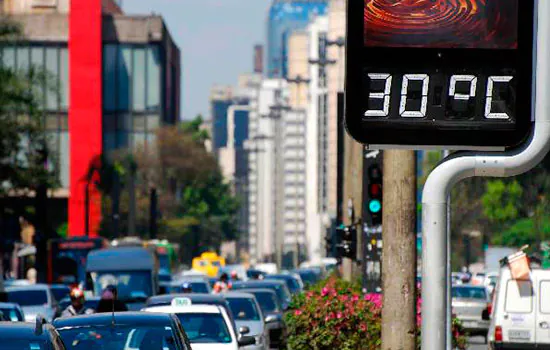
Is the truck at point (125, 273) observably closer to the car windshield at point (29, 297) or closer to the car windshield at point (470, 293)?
the car windshield at point (29, 297)

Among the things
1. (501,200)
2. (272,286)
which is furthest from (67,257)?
(501,200)

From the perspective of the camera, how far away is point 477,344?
38.2m

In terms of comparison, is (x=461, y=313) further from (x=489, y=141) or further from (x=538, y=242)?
(x=538, y=242)

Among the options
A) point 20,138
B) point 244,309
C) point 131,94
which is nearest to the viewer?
point 244,309

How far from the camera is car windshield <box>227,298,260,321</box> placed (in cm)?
2717

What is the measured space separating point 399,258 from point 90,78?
89.6m

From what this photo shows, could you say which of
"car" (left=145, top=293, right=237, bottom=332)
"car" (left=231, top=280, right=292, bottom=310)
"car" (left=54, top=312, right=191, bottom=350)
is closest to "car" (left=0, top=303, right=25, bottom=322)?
"car" (left=145, top=293, right=237, bottom=332)

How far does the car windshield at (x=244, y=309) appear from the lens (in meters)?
27.2

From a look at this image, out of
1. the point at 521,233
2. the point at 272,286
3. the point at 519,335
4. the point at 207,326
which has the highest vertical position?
the point at 207,326

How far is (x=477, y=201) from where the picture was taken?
10519 cm

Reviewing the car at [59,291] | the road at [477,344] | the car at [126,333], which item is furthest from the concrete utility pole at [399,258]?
the car at [59,291]

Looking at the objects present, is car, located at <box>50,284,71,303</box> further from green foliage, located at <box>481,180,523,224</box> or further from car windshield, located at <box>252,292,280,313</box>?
green foliage, located at <box>481,180,523,224</box>

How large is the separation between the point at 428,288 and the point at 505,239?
98.0 m

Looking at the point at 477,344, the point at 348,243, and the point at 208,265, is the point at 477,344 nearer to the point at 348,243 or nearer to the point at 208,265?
the point at 348,243
